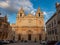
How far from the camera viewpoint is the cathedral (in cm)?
8875

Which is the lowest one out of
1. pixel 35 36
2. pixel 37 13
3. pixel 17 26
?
pixel 35 36

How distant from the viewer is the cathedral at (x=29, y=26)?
291 ft

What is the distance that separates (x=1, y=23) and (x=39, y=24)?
103 feet

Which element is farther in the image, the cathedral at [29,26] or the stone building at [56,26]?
the cathedral at [29,26]

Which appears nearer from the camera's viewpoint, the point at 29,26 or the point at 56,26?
the point at 56,26

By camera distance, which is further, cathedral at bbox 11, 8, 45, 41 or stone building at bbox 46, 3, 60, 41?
cathedral at bbox 11, 8, 45, 41

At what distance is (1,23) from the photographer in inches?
2598

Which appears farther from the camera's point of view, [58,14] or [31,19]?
[31,19]

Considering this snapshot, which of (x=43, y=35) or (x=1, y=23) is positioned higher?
(x=1, y=23)

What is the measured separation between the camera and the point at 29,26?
299 ft

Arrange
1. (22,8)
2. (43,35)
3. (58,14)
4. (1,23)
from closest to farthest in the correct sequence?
(58,14) < (1,23) < (43,35) < (22,8)

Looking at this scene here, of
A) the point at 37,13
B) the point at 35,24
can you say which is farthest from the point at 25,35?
the point at 37,13

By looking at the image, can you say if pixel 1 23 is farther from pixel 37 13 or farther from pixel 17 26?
pixel 37 13

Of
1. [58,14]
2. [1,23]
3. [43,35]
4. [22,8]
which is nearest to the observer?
[58,14]
